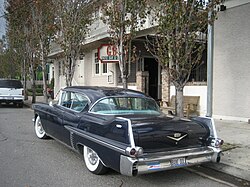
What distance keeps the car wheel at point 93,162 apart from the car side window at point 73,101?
0.91m

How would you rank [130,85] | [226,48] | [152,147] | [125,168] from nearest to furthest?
[125,168] → [152,147] → [226,48] → [130,85]

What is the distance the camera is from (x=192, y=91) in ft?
39.5

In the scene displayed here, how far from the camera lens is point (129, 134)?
416 centimetres

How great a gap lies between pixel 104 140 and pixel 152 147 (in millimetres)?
774

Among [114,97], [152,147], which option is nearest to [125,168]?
[152,147]

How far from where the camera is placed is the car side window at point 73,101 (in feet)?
18.8

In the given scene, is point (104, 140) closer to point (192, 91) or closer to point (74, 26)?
point (192, 91)

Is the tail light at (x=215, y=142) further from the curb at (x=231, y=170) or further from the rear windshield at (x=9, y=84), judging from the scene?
the rear windshield at (x=9, y=84)

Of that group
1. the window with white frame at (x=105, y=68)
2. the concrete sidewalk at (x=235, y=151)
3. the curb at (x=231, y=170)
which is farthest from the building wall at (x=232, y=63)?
the window with white frame at (x=105, y=68)

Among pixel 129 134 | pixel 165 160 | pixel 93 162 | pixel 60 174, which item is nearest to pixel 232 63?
pixel 165 160

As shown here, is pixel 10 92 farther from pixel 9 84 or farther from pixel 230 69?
pixel 230 69

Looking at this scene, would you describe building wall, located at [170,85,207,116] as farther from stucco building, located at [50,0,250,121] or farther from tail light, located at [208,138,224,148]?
tail light, located at [208,138,224,148]

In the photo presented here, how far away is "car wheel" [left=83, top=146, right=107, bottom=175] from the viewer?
486 cm

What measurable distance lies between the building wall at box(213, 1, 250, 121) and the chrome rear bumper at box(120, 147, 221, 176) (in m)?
5.82
